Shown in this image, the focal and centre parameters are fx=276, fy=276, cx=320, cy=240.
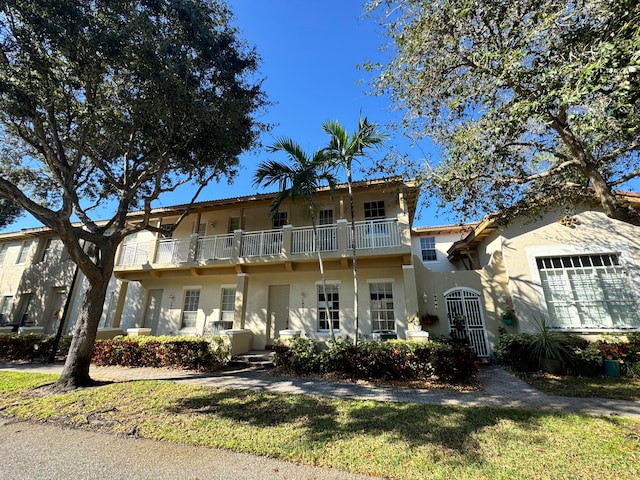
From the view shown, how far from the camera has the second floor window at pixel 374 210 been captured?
11.8 m

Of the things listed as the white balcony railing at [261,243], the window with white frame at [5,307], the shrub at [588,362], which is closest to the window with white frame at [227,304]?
the white balcony railing at [261,243]

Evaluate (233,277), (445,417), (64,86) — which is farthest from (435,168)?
(64,86)

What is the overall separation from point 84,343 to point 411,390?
824cm

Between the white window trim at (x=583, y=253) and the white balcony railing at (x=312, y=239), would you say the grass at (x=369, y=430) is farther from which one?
the white balcony railing at (x=312, y=239)

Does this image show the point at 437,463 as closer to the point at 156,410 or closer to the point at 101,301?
the point at 156,410

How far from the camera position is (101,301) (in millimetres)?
7426

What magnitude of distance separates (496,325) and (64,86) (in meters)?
15.1

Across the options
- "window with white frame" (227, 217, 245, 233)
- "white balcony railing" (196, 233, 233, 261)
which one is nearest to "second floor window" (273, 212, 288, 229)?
"window with white frame" (227, 217, 245, 233)

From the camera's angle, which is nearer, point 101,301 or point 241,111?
point 101,301

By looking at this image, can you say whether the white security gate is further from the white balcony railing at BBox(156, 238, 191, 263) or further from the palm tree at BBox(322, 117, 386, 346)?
the white balcony railing at BBox(156, 238, 191, 263)

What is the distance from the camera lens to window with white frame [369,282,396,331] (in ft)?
34.1

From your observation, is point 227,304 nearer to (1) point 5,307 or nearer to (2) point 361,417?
(2) point 361,417

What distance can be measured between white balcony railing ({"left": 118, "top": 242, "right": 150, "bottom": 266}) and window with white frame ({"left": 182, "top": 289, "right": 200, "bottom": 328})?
101 inches

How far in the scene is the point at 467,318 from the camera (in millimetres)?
10156
